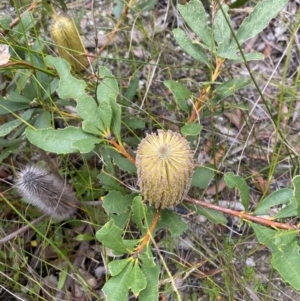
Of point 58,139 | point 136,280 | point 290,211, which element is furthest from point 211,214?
point 58,139

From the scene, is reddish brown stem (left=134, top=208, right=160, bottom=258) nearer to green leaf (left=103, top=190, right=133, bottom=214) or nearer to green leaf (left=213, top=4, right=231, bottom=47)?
green leaf (left=103, top=190, right=133, bottom=214)

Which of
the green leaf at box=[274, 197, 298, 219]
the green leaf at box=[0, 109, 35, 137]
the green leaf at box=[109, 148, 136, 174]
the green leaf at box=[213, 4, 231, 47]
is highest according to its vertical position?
the green leaf at box=[213, 4, 231, 47]

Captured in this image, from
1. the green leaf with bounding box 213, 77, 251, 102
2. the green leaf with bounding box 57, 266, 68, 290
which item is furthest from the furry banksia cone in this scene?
the green leaf with bounding box 57, 266, 68, 290

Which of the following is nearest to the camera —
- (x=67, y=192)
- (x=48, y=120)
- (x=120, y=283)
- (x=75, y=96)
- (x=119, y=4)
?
(x=120, y=283)

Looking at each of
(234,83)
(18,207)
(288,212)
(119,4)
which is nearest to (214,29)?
(234,83)

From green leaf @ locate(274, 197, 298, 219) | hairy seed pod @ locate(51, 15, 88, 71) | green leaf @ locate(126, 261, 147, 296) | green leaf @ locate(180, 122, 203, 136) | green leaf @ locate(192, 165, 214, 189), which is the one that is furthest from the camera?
hairy seed pod @ locate(51, 15, 88, 71)

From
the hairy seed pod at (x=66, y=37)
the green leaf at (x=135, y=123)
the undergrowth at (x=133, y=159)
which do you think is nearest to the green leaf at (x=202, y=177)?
the undergrowth at (x=133, y=159)

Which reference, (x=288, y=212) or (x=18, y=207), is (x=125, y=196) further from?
(x=18, y=207)
